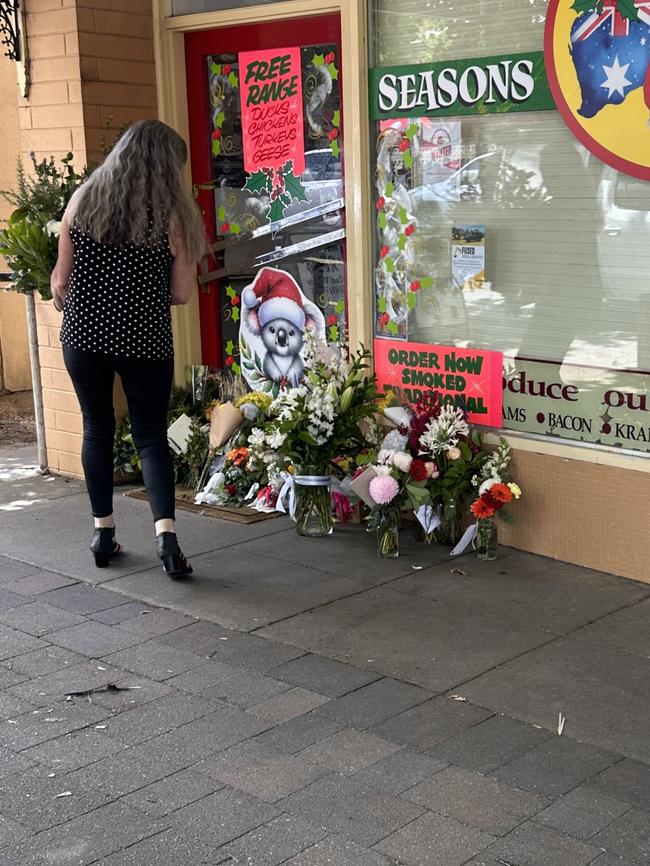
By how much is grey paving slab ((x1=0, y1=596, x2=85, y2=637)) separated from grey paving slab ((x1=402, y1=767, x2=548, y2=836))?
1.83m

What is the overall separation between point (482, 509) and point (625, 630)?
0.94 m

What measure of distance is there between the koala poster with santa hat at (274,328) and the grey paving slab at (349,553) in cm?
102

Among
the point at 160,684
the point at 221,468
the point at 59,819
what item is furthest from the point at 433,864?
the point at 221,468

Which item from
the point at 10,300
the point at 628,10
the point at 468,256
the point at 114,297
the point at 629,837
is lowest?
the point at 629,837

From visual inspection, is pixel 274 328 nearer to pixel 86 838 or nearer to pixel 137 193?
pixel 137 193

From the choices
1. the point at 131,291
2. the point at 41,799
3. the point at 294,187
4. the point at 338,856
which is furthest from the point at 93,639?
the point at 294,187

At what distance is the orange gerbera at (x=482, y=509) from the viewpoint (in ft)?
16.7

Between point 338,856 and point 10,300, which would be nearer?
point 338,856

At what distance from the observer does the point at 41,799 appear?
3.25 m

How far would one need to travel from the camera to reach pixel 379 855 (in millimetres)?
2934

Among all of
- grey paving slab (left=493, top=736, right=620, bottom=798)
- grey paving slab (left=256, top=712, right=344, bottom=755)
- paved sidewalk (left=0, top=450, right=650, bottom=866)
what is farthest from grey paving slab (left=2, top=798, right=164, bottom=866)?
grey paving slab (left=493, top=736, right=620, bottom=798)

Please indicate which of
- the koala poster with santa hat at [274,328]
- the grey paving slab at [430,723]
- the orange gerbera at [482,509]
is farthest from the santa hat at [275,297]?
the grey paving slab at [430,723]

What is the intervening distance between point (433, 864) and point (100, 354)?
2746mm

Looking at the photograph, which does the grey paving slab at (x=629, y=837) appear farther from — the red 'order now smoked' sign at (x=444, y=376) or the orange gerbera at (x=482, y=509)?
the red 'order now smoked' sign at (x=444, y=376)
